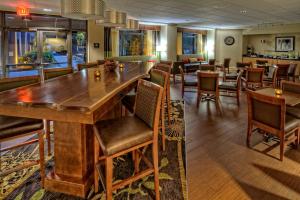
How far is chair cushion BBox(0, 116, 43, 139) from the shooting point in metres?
1.99

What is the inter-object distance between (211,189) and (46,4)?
620cm

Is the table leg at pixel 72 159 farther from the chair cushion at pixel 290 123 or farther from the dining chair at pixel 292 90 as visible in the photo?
the dining chair at pixel 292 90

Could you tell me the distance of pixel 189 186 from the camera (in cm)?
228

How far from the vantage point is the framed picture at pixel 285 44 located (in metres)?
12.6

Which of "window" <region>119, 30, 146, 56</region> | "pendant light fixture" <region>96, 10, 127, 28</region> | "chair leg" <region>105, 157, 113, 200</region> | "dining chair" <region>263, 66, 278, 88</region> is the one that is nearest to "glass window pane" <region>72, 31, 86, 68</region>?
"window" <region>119, 30, 146, 56</region>

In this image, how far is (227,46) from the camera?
1466cm

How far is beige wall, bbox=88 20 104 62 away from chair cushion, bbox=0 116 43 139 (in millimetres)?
7204

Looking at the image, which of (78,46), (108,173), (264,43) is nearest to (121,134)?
(108,173)

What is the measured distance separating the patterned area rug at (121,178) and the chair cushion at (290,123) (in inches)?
52.1

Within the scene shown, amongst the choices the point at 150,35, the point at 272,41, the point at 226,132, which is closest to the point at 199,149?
the point at 226,132

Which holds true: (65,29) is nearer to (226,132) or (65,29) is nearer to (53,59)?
(53,59)

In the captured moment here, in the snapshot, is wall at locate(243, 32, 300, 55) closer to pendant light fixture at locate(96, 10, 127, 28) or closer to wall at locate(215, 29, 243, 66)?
wall at locate(215, 29, 243, 66)

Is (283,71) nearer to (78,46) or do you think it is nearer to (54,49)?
(78,46)

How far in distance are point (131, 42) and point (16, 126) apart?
9638 millimetres
